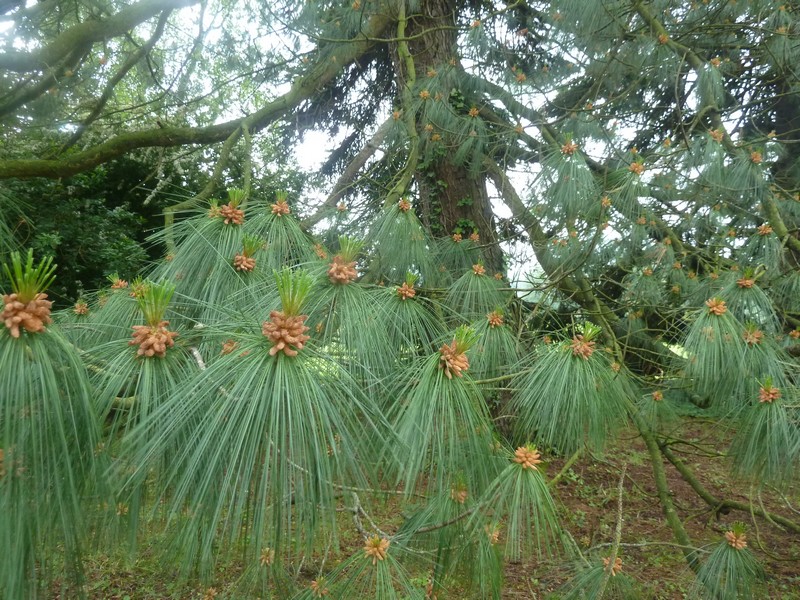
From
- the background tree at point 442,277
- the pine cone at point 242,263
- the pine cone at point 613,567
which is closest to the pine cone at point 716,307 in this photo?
the background tree at point 442,277

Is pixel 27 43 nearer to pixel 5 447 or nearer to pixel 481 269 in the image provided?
pixel 481 269

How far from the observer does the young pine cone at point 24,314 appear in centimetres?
52

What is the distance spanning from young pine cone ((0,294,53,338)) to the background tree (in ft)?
0.05

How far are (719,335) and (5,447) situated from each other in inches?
62.7

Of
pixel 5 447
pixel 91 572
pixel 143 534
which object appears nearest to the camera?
pixel 5 447

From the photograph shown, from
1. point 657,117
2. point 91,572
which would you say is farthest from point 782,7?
point 91,572

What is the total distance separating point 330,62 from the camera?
3.09 m

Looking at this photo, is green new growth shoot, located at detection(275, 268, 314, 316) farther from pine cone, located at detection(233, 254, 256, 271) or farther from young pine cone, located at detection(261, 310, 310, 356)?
pine cone, located at detection(233, 254, 256, 271)

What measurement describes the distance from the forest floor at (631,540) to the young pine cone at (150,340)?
144cm

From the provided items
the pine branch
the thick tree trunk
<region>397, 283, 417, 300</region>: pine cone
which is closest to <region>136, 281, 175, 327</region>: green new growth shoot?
<region>397, 283, 417, 300</region>: pine cone

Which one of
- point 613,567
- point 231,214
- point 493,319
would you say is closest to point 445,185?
point 493,319

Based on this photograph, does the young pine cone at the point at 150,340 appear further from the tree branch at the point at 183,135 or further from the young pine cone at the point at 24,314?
the tree branch at the point at 183,135

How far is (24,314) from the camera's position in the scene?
527 millimetres

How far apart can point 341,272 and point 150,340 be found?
361mm
